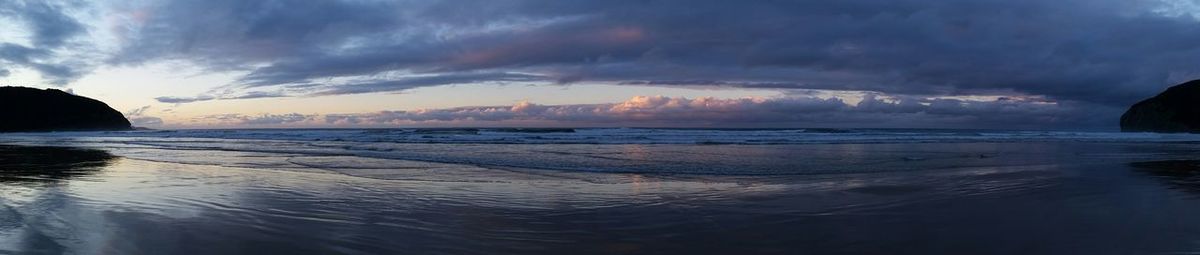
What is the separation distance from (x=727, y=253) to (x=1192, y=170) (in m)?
14.4

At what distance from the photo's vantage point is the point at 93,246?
16.2 ft

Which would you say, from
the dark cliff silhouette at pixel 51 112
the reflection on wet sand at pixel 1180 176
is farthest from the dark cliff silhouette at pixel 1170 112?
the dark cliff silhouette at pixel 51 112

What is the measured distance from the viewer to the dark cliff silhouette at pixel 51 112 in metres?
86.2

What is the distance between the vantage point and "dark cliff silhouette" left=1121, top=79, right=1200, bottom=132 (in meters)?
77.9

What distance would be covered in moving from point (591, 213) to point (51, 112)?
115628mm

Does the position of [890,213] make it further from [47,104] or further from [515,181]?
[47,104]

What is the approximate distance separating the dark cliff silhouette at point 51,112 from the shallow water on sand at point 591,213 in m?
98.8

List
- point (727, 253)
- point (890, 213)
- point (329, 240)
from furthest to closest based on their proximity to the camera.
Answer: point (890, 213) < point (329, 240) < point (727, 253)

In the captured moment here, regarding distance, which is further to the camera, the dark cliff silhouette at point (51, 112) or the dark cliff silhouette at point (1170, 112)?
the dark cliff silhouette at point (51, 112)

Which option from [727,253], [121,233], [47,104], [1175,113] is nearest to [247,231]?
[121,233]

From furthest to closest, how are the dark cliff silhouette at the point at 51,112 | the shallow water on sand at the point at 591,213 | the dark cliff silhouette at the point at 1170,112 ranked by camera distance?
the dark cliff silhouette at the point at 51,112
the dark cliff silhouette at the point at 1170,112
the shallow water on sand at the point at 591,213

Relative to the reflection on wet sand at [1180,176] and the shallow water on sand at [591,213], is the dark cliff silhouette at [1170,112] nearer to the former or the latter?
the reflection on wet sand at [1180,176]

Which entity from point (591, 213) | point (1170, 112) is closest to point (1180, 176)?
point (591, 213)

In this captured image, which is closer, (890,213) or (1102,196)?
(890,213)
